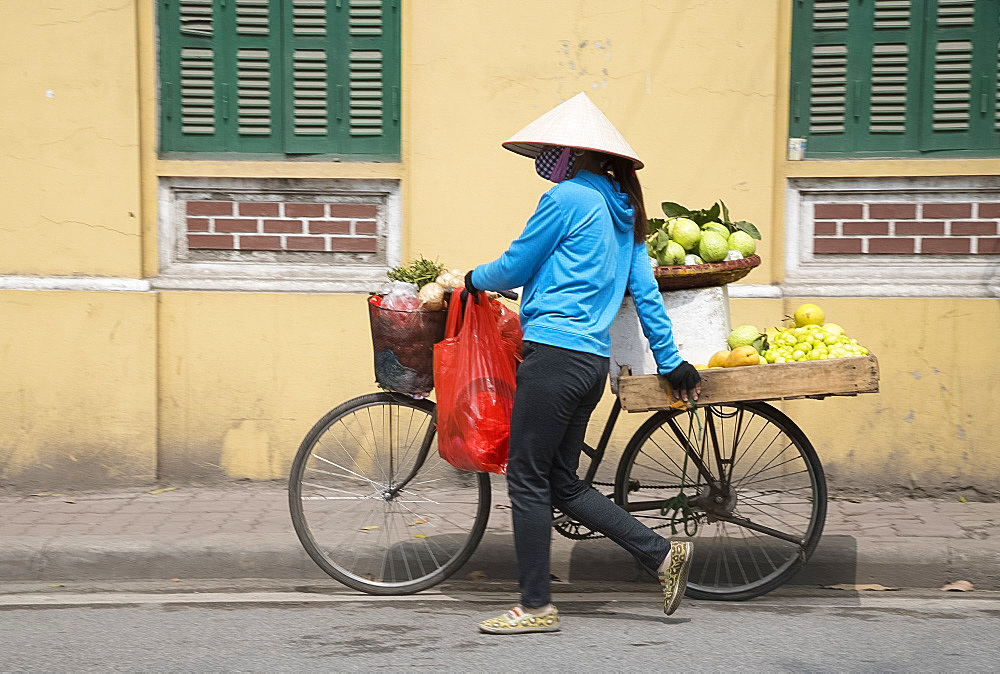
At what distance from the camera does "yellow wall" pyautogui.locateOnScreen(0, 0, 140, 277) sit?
5.89 meters

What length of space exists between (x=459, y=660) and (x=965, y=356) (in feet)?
11.7

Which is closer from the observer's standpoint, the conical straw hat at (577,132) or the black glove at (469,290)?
the conical straw hat at (577,132)

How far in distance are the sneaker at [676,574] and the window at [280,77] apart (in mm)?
3064

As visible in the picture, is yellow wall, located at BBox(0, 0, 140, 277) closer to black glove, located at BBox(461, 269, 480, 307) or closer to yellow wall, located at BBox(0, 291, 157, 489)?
yellow wall, located at BBox(0, 291, 157, 489)

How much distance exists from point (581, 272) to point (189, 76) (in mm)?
3293

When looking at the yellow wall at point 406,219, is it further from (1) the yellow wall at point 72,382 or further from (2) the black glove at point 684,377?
(2) the black glove at point 684,377

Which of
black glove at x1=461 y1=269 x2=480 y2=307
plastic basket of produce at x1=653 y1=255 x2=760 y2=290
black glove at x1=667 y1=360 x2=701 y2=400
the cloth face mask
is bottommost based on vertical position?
black glove at x1=667 y1=360 x2=701 y2=400

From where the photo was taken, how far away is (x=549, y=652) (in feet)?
12.5

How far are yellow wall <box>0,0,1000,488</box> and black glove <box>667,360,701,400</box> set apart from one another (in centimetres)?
183

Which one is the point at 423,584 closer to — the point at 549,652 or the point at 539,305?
the point at 549,652

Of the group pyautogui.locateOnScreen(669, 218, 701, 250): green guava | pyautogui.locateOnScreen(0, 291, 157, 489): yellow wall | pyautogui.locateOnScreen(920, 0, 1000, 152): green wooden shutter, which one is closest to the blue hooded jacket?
pyautogui.locateOnScreen(669, 218, 701, 250): green guava

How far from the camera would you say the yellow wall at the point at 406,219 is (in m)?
5.82

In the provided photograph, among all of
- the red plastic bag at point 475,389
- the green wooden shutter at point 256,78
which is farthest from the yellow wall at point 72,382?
the red plastic bag at point 475,389

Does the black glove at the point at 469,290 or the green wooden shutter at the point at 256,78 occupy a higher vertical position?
the green wooden shutter at the point at 256,78
